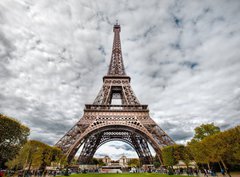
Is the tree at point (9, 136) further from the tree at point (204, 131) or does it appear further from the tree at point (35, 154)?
the tree at point (204, 131)

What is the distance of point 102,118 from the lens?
3528cm

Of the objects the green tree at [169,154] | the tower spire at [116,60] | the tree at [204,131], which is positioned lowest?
the green tree at [169,154]

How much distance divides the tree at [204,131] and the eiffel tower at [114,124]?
6.21m

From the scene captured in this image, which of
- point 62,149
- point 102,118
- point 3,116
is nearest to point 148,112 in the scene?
point 102,118

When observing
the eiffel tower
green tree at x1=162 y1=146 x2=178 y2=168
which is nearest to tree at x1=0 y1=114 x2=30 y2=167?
the eiffel tower

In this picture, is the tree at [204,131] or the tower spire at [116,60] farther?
the tower spire at [116,60]

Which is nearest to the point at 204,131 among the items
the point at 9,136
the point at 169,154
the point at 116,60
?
the point at 169,154

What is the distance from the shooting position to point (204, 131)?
1323 inches

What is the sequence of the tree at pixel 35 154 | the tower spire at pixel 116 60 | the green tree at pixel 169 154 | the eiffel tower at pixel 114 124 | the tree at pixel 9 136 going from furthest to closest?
the tower spire at pixel 116 60 → the eiffel tower at pixel 114 124 → the green tree at pixel 169 154 → the tree at pixel 35 154 → the tree at pixel 9 136

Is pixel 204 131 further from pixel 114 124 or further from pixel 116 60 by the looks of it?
pixel 116 60

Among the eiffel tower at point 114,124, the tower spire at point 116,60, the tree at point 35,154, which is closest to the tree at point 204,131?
the eiffel tower at point 114,124

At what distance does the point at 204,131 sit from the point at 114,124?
1720cm

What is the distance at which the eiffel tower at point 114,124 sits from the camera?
103 feet

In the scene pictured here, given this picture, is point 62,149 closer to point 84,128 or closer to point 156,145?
point 84,128
